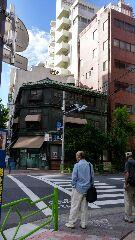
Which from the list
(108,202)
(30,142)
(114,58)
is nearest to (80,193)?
(108,202)

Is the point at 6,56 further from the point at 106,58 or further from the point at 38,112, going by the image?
the point at 106,58

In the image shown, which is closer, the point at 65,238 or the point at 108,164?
the point at 65,238

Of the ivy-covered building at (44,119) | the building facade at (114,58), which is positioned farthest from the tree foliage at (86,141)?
the building facade at (114,58)

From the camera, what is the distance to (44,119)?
127 ft

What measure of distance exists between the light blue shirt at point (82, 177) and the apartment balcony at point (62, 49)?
5525 centimetres

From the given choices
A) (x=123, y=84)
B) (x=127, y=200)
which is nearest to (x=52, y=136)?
(x=123, y=84)

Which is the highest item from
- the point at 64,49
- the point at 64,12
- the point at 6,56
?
the point at 64,12

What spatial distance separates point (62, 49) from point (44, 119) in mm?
27062

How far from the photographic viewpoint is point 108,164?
3412cm

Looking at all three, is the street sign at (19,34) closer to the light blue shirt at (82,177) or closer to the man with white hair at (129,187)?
the light blue shirt at (82,177)

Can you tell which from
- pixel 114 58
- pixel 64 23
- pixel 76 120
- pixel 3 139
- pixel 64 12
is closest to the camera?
pixel 3 139

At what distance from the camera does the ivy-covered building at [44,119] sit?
122 ft

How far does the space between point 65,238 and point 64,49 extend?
57421 millimetres

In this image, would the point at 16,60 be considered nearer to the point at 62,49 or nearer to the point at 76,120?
the point at 76,120
